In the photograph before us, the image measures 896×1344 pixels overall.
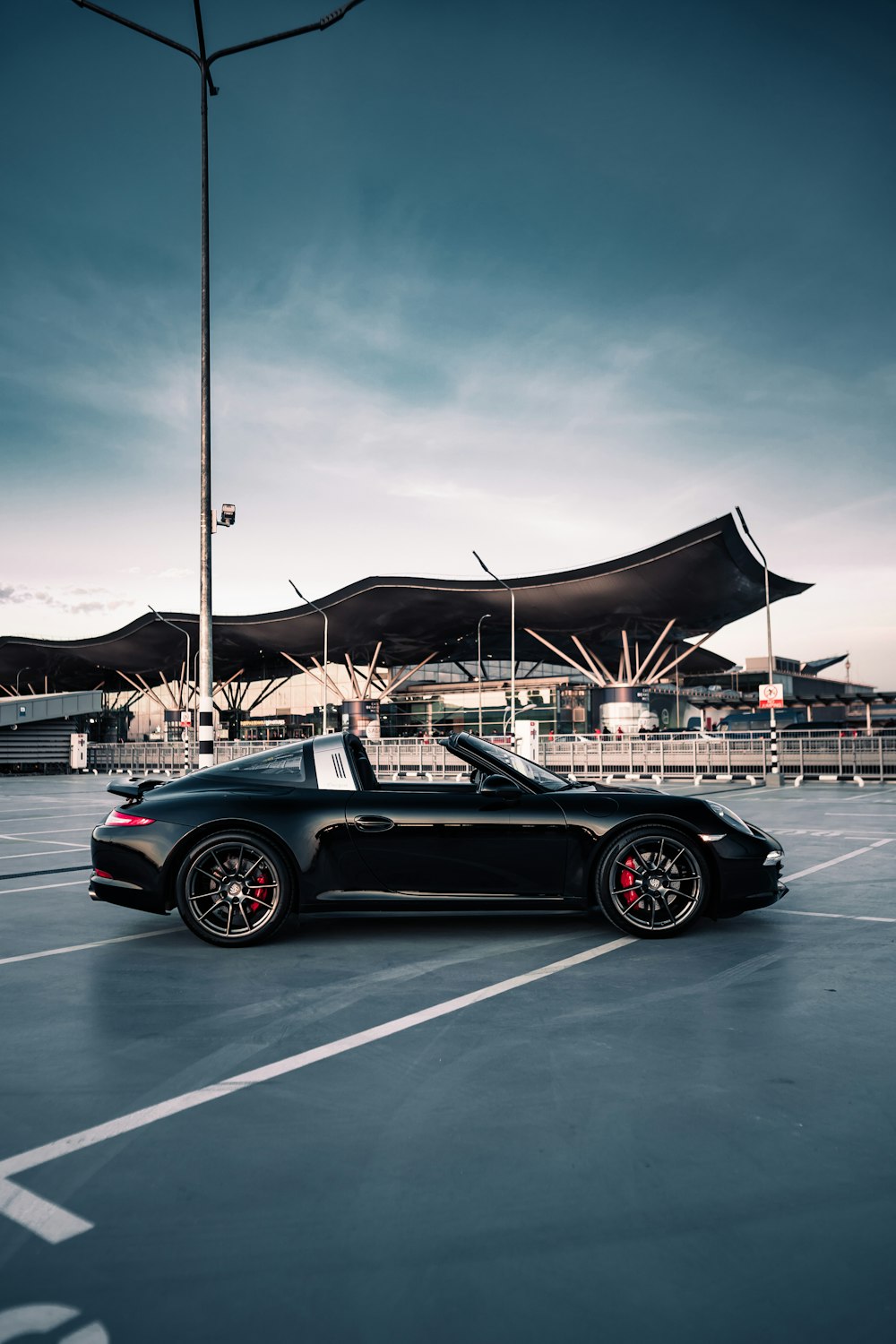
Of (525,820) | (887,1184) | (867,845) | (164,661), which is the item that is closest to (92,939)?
(525,820)

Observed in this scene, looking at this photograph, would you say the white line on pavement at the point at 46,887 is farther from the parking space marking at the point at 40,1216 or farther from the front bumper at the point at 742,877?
the parking space marking at the point at 40,1216

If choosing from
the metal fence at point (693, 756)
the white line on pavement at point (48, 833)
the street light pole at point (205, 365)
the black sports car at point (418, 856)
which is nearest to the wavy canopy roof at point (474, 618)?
the metal fence at point (693, 756)

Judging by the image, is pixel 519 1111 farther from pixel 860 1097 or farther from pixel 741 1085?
pixel 860 1097

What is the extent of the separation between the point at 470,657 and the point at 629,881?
7201cm

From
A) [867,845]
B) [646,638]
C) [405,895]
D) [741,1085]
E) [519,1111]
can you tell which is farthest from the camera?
[646,638]

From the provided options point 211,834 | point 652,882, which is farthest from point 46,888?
point 652,882

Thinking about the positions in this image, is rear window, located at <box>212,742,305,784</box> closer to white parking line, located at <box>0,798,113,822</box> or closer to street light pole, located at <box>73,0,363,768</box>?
street light pole, located at <box>73,0,363,768</box>

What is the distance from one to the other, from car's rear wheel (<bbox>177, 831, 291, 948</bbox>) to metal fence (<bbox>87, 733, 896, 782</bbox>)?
17.9 meters

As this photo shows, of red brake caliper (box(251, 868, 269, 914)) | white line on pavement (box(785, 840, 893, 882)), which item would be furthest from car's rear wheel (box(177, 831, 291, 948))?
white line on pavement (box(785, 840, 893, 882))

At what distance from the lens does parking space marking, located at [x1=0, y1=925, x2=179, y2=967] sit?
5613 mm

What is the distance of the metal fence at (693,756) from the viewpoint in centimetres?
2900

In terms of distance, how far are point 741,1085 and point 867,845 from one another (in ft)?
27.7

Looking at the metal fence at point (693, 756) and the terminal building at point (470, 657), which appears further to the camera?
the terminal building at point (470, 657)

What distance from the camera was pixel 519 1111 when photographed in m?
3.22
